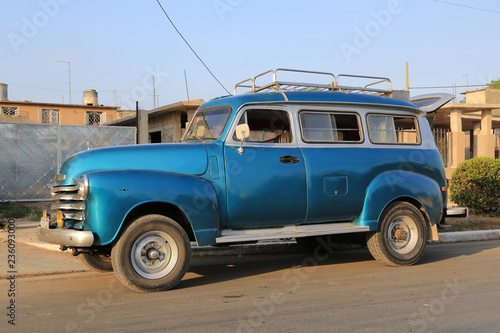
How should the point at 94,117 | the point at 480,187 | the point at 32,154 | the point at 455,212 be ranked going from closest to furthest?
1. the point at 455,212
2. the point at 480,187
3. the point at 32,154
4. the point at 94,117

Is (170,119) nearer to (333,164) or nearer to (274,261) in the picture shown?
(274,261)

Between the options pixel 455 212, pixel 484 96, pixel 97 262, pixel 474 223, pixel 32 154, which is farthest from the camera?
pixel 484 96

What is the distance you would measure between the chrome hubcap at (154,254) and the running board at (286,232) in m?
0.59

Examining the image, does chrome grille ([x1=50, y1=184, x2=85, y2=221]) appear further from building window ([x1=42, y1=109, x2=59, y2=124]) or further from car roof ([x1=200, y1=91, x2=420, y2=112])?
building window ([x1=42, y1=109, x2=59, y2=124])

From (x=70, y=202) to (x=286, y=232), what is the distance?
2.68 meters

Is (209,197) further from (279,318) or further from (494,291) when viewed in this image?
(494,291)

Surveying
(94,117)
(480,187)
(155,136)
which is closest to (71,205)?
(480,187)

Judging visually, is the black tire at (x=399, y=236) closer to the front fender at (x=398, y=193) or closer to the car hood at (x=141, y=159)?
the front fender at (x=398, y=193)

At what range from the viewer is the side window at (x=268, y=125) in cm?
701

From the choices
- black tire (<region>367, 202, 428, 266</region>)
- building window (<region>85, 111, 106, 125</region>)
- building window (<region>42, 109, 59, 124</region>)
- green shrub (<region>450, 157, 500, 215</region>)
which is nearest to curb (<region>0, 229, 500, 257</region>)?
black tire (<region>367, 202, 428, 266</region>)

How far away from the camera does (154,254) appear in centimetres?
597

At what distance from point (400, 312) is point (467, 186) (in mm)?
8806

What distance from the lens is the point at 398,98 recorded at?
29.2 feet

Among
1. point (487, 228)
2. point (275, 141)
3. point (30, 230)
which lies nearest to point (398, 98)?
point (275, 141)
